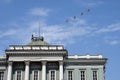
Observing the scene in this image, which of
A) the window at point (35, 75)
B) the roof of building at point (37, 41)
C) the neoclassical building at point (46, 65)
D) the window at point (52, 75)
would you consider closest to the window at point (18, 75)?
the neoclassical building at point (46, 65)

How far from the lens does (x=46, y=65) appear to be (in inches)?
2776

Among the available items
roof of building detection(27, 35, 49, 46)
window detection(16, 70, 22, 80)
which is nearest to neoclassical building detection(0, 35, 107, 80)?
window detection(16, 70, 22, 80)

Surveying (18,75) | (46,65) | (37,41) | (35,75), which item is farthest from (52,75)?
(37,41)

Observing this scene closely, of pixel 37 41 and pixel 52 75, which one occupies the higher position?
pixel 37 41

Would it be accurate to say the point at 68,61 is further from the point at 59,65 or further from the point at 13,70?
the point at 13,70

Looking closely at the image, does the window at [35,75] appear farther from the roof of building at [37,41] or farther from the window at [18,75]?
the roof of building at [37,41]

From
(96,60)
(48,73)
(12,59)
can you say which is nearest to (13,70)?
(12,59)

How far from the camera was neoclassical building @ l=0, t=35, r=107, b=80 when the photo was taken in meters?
69.9

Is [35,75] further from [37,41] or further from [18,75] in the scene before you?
[37,41]

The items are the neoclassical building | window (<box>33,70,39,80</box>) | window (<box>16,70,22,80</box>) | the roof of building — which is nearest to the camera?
the neoclassical building

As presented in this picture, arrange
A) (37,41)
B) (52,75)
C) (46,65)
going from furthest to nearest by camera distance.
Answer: (37,41) → (52,75) → (46,65)

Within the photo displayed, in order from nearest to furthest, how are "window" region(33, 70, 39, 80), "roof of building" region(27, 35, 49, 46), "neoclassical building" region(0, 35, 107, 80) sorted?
"neoclassical building" region(0, 35, 107, 80) → "window" region(33, 70, 39, 80) → "roof of building" region(27, 35, 49, 46)

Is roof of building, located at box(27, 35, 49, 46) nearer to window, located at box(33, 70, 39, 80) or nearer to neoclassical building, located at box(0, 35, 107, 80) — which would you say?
neoclassical building, located at box(0, 35, 107, 80)

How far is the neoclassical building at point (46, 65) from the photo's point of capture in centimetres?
6994
